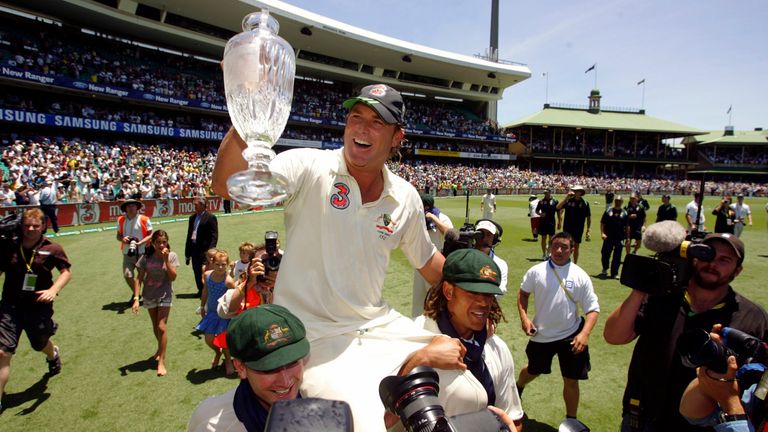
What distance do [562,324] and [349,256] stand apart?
3.47 metres

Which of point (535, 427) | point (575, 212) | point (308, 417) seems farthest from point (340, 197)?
point (575, 212)

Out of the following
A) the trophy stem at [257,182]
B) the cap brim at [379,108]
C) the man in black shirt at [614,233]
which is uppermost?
the cap brim at [379,108]

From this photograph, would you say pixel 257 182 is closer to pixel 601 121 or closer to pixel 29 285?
pixel 29 285

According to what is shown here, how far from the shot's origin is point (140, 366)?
572 cm

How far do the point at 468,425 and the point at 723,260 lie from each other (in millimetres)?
2654

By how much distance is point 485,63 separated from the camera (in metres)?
55.7

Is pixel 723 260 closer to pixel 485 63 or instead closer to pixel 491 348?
pixel 491 348

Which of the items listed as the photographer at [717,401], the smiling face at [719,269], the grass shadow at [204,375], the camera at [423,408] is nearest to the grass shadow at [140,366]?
the grass shadow at [204,375]

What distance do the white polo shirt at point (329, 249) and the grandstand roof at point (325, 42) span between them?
3708 centimetres

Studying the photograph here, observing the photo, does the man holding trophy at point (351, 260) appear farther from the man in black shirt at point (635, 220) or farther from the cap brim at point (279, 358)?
the man in black shirt at point (635, 220)

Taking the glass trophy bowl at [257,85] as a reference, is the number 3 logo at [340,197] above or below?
below

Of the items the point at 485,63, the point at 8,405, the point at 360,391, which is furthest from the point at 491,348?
the point at 485,63

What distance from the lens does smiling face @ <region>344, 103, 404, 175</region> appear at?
2.13m

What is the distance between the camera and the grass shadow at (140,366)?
559 cm
